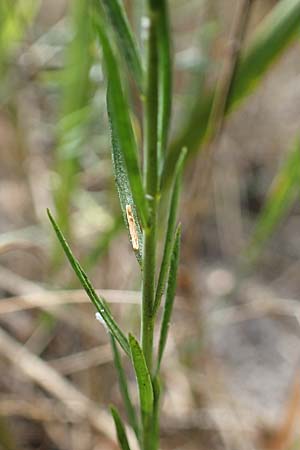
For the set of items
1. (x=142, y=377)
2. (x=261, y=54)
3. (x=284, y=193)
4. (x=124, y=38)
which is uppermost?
(x=261, y=54)

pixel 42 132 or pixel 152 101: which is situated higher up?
pixel 42 132

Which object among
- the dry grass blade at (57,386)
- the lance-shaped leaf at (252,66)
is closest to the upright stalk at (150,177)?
the lance-shaped leaf at (252,66)

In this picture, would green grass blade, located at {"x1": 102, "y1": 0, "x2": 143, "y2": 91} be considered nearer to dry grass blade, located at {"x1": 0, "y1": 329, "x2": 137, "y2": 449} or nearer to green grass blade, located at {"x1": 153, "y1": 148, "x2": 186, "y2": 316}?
green grass blade, located at {"x1": 153, "y1": 148, "x2": 186, "y2": 316}

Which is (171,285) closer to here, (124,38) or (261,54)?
(124,38)

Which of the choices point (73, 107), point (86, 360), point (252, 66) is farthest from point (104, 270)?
point (252, 66)

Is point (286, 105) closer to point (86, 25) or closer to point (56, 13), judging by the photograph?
point (56, 13)

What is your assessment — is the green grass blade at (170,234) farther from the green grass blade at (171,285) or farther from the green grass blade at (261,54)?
the green grass blade at (261,54)

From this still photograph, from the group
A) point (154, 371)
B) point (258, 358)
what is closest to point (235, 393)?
point (258, 358)
